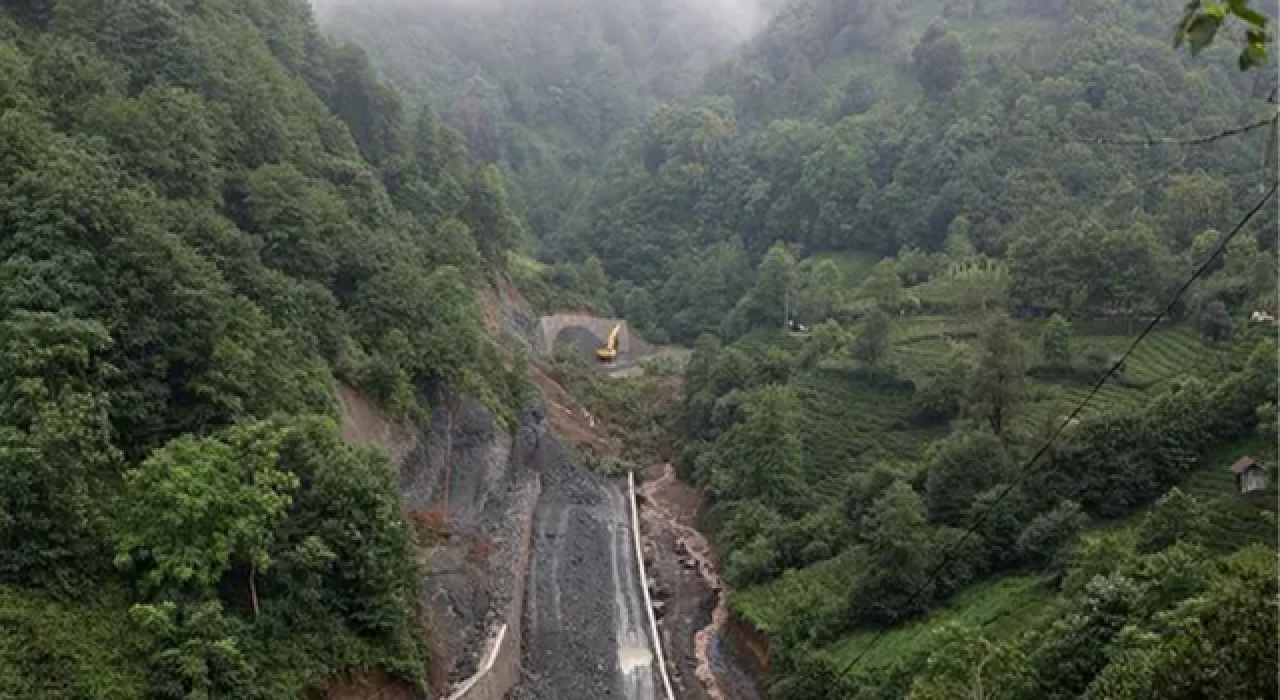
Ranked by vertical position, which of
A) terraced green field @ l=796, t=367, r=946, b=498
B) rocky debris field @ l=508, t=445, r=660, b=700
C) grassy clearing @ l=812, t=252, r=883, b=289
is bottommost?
rocky debris field @ l=508, t=445, r=660, b=700

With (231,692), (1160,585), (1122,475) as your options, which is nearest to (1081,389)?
(1122,475)

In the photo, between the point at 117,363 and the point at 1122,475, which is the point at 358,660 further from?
the point at 1122,475

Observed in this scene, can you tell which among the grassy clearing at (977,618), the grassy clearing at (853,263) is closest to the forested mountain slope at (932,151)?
the grassy clearing at (853,263)

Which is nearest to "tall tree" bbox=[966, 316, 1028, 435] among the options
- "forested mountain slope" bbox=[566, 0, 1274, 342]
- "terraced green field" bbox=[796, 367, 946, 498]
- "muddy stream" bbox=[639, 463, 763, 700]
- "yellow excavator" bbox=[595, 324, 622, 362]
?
"terraced green field" bbox=[796, 367, 946, 498]

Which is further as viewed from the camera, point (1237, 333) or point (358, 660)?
point (1237, 333)

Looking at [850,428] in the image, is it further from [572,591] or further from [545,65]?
[545,65]

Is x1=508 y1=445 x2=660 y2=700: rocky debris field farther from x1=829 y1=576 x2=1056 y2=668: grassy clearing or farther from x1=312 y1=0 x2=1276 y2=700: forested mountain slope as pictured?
x1=829 y1=576 x2=1056 y2=668: grassy clearing

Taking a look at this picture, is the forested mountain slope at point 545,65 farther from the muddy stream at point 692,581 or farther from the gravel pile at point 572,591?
the gravel pile at point 572,591
